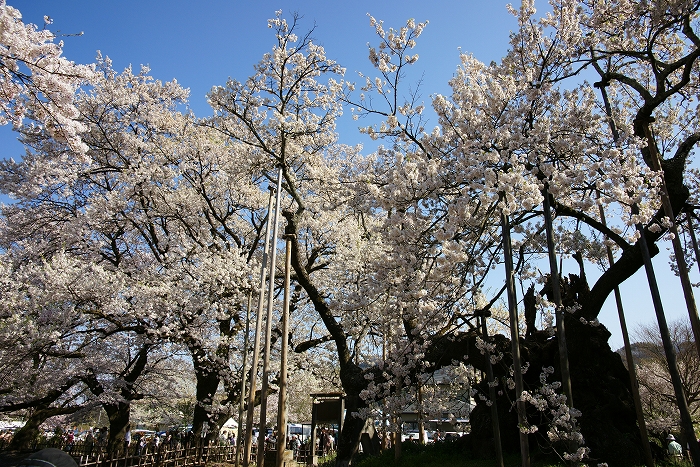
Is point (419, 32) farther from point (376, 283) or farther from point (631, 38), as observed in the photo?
point (376, 283)

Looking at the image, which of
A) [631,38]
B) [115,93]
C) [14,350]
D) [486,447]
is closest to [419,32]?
[631,38]

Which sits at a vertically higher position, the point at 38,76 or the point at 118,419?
the point at 38,76

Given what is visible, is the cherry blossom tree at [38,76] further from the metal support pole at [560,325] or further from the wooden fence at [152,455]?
the wooden fence at [152,455]

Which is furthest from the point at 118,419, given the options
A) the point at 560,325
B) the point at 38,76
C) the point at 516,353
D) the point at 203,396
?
the point at 560,325

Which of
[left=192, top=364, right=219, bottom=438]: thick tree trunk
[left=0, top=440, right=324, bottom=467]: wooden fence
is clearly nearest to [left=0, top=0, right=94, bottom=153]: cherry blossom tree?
[left=0, top=440, right=324, bottom=467]: wooden fence

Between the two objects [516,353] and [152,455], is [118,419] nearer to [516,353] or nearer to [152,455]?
[152,455]

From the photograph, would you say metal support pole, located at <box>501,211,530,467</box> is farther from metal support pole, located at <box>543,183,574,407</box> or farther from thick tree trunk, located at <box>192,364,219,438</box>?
thick tree trunk, located at <box>192,364,219,438</box>

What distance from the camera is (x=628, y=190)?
6555 millimetres

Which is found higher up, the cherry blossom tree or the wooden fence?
the cherry blossom tree

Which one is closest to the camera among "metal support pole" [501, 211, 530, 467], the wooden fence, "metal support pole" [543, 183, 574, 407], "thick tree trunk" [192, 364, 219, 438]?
"metal support pole" [501, 211, 530, 467]

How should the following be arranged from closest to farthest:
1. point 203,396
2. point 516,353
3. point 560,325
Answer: point 516,353
point 560,325
point 203,396

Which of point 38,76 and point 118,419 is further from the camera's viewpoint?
point 118,419

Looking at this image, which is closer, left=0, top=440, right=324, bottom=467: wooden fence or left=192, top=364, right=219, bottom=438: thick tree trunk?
left=0, top=440, right=324, bottom=467: wooden fence

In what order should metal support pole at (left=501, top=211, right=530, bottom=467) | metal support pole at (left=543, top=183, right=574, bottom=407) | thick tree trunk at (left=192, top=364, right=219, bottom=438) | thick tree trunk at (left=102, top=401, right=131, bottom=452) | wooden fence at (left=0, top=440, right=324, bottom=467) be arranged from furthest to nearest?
thick tree trunk at (left=192, top=364, right=219, bottom=438) → thick tree trunk at (left=102, top=401, right=131, bottom=452) → wooden fence at (left=0, top=440, right=324, bottom=467) → metal support pole at (left=543, top=183, right=574, bottom=407) → metal support pole at (left=501, top=211, right=530, bottom=467)
